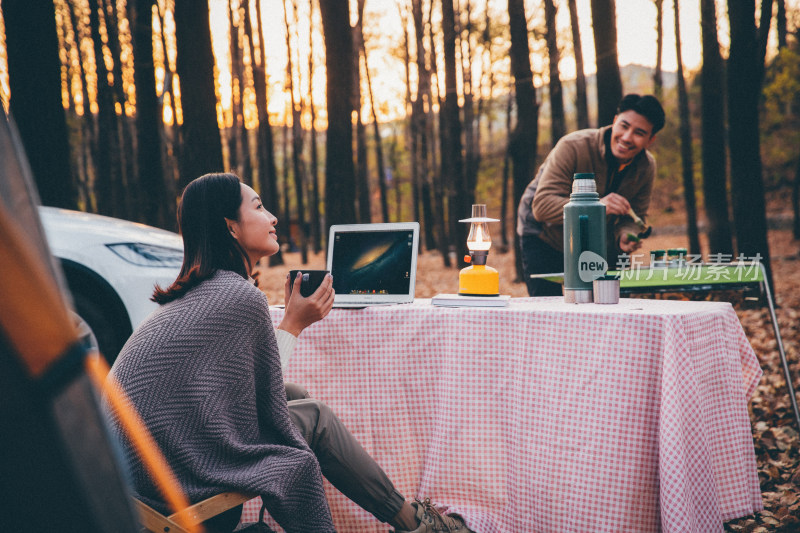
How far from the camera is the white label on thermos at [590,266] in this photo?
2.86 meters

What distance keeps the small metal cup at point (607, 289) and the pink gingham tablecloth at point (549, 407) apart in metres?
0.06

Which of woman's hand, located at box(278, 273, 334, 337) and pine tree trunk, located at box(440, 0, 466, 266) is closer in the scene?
woman's hand, located at box(278, 273, 334, 337)

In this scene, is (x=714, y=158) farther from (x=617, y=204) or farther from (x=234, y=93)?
(x=234, y=93)

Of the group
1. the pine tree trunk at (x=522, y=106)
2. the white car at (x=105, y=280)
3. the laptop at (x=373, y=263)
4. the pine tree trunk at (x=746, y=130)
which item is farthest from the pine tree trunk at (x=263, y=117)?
the laptop at (x=373, y=263)

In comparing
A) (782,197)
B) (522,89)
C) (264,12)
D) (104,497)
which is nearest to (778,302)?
(522,89)

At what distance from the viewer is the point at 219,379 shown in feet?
6.45

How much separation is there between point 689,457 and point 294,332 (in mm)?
1522

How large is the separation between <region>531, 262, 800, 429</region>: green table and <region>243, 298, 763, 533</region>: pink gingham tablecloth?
311mm

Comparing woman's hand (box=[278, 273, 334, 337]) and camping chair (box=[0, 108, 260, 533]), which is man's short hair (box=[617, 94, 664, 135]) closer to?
woman's hand (box=[278, 273, 334, 337])

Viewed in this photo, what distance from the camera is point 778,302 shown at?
415 inches

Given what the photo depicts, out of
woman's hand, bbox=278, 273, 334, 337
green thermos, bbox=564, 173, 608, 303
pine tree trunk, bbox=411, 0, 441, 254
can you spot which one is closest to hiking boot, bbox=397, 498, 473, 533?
woman's hand, bbox=278, 273, 334, 337

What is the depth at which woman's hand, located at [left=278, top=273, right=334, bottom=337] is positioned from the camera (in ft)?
8.73

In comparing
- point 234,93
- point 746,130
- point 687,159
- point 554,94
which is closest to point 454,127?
point 554,94

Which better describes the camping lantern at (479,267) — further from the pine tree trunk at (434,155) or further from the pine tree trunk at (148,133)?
Result: the pine tree trunk at (434,155)
